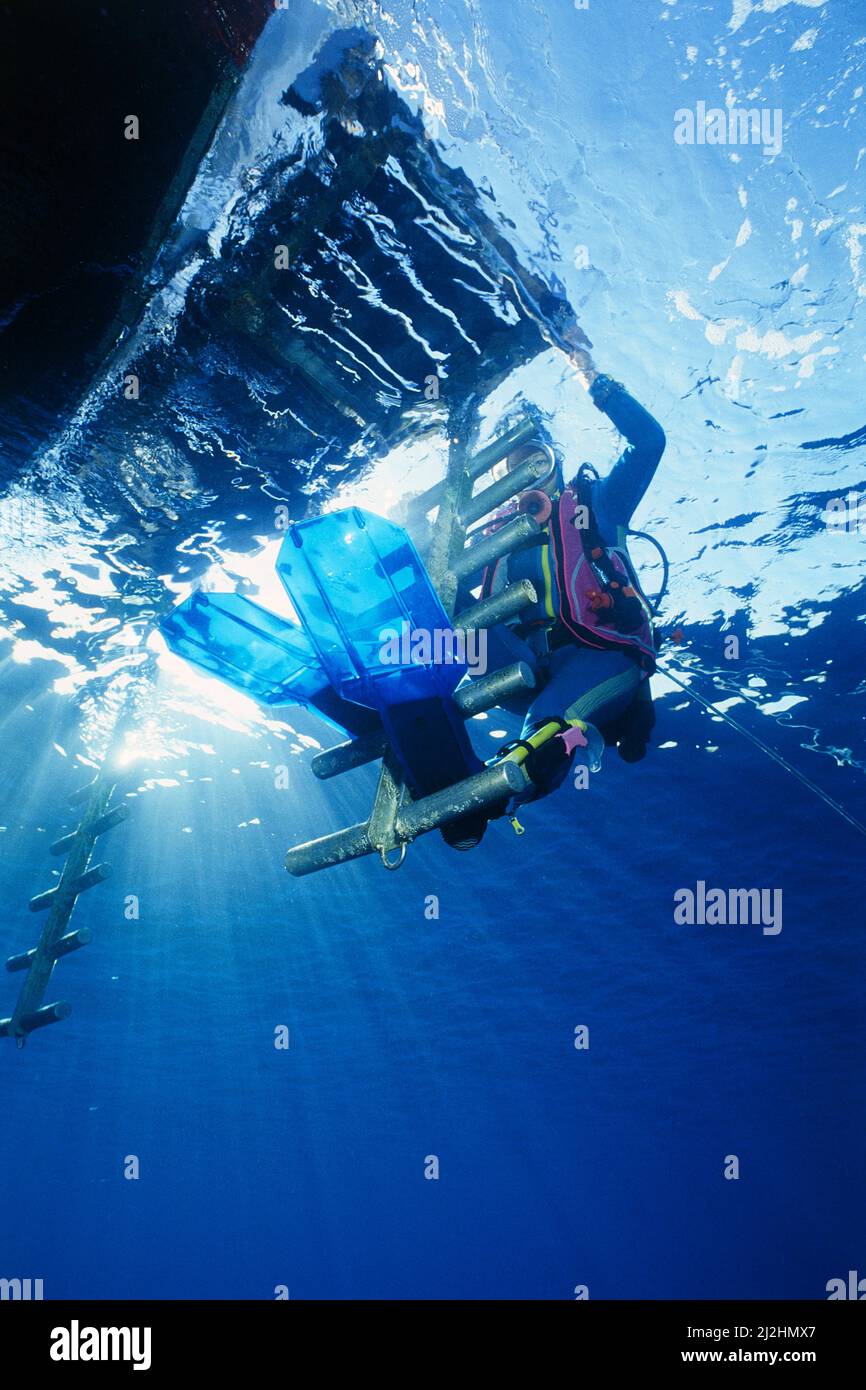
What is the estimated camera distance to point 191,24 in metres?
2.58

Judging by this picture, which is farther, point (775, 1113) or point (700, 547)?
point (775, 1113)

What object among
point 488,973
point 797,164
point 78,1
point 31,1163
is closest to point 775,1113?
point 488,973

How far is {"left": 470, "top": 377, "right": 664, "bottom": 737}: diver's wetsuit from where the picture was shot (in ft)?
12.6

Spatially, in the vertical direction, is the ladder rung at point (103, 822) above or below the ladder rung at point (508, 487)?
below

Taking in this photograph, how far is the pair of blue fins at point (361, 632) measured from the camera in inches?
106

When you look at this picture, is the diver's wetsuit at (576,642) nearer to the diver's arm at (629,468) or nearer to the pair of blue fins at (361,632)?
the diver's arm at (629,468)

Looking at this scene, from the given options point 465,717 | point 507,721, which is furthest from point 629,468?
point 507,721

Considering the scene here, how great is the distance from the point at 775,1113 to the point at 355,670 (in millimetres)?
47994

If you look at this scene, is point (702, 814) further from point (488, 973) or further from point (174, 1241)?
point (174, 1241)

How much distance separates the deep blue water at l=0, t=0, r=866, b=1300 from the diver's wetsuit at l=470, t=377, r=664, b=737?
1.57m

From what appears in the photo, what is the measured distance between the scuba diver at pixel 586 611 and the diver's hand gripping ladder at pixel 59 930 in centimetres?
641

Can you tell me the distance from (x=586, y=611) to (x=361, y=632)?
5.49 feet

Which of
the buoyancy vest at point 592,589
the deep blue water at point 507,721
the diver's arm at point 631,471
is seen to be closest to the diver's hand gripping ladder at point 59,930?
the deep blue water at point 507,721
